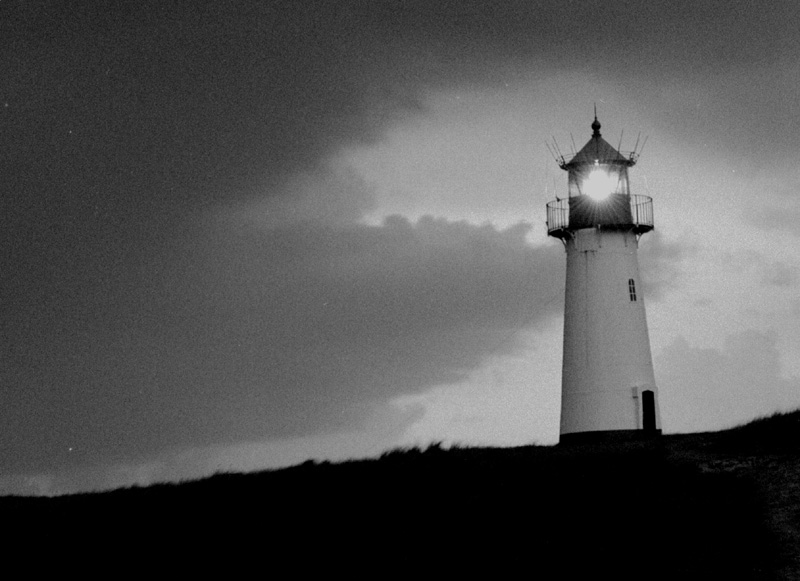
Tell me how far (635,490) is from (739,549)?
329 cm

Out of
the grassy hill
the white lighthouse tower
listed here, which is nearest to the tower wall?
the white lighthouse tower

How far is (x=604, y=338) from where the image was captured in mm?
35938

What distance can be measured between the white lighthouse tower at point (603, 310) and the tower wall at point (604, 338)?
29 mm

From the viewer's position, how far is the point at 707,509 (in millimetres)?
21359

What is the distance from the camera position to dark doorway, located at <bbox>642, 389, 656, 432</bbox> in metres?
35.2

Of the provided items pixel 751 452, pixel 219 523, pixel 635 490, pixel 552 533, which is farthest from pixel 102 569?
pixel 751 452

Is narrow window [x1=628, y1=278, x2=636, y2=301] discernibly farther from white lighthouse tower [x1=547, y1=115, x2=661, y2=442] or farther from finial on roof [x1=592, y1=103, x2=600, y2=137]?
finial on roof [x1=592, y1=103, x2=600, y2=137]

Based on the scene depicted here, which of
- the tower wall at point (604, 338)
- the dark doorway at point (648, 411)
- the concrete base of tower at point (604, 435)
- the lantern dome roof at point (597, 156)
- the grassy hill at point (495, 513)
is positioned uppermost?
the lantern dome roof at point (597, 156)

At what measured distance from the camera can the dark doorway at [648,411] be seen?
35250 millimetres

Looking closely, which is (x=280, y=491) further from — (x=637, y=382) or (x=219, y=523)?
(x=637, y=382)

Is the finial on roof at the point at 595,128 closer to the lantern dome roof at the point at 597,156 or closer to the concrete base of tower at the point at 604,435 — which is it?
the lantern dome roof at the point at 597,156

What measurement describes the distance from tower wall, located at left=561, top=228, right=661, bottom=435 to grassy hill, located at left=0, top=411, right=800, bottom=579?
9154 mm

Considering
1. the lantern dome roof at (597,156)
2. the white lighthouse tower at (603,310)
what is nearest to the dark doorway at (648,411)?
the white lighthouse tower at (603,310)

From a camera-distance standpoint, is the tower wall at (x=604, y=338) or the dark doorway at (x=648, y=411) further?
the tower wall at (x=604, y=338)
